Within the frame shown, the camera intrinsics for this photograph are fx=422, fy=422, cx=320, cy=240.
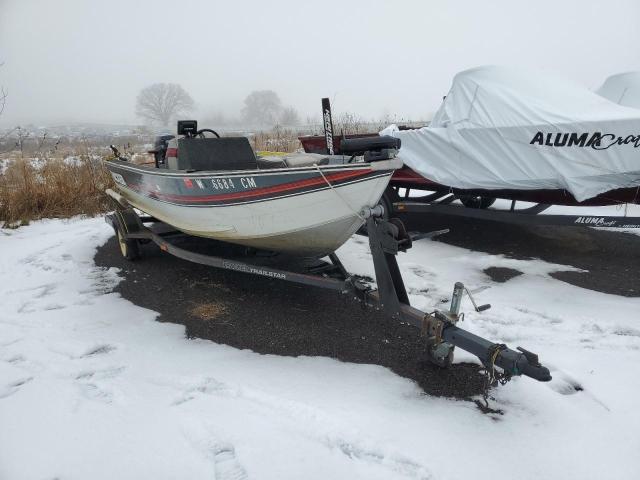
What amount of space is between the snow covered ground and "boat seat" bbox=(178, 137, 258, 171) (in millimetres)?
1533

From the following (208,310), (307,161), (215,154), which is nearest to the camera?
(208,310)

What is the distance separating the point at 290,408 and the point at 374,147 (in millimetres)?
1722

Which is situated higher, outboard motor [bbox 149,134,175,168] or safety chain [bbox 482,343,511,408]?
outboard motor [bbox 149,134,175,168]

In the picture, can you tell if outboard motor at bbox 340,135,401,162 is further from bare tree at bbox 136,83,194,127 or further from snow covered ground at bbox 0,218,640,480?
bare tree at bbox 136,83,194,127

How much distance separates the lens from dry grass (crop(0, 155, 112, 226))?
6.77 m

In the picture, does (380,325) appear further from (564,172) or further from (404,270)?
(564,172)

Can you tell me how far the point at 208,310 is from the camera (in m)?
3.65

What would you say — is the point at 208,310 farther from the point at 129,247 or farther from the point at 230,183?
the point at 129,247

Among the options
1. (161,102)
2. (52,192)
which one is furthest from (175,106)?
(52,192)

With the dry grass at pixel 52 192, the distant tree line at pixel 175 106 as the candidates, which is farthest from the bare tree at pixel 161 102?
the dry grass at pixel 52 192

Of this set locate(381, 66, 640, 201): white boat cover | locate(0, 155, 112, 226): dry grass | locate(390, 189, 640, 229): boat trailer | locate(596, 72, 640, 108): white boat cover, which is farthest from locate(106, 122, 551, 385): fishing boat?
locate(596, 72, 640, 108): white boat cover

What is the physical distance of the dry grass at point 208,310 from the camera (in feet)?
11.6

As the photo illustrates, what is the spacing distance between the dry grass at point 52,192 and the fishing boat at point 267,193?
11.6 ft

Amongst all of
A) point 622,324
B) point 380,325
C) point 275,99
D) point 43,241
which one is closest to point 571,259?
point 622,324
